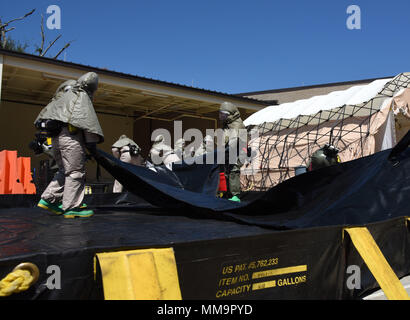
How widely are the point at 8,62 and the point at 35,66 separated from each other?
1.82 feet

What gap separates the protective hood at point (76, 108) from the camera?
303 cm

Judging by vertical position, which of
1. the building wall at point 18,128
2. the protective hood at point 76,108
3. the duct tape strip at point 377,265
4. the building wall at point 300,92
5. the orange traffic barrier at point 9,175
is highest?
the building wall at point 300,92

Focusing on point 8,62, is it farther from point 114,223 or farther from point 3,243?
point 3,243

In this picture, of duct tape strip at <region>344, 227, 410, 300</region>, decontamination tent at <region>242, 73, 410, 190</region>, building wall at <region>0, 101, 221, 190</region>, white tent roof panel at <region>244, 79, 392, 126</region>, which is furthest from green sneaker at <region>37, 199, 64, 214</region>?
building wall at <region>0, 101, 221, 190</region>

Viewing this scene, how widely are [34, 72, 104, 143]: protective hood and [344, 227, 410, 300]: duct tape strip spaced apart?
2211 millimetres

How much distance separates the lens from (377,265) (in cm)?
198

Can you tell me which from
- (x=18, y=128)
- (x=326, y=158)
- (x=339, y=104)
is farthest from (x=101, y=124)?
(x=326, y=158)

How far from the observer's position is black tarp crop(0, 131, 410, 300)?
1598 mm

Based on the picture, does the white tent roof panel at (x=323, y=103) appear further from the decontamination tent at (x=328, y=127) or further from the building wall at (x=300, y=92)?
the building wall at (x=300, y=92)

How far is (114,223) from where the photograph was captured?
9.24 ft

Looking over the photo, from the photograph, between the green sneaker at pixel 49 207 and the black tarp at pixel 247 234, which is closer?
the black tarp at pixel 247 234

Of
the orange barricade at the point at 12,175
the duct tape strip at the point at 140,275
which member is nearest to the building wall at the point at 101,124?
the orange barricade at the point at 12,175
